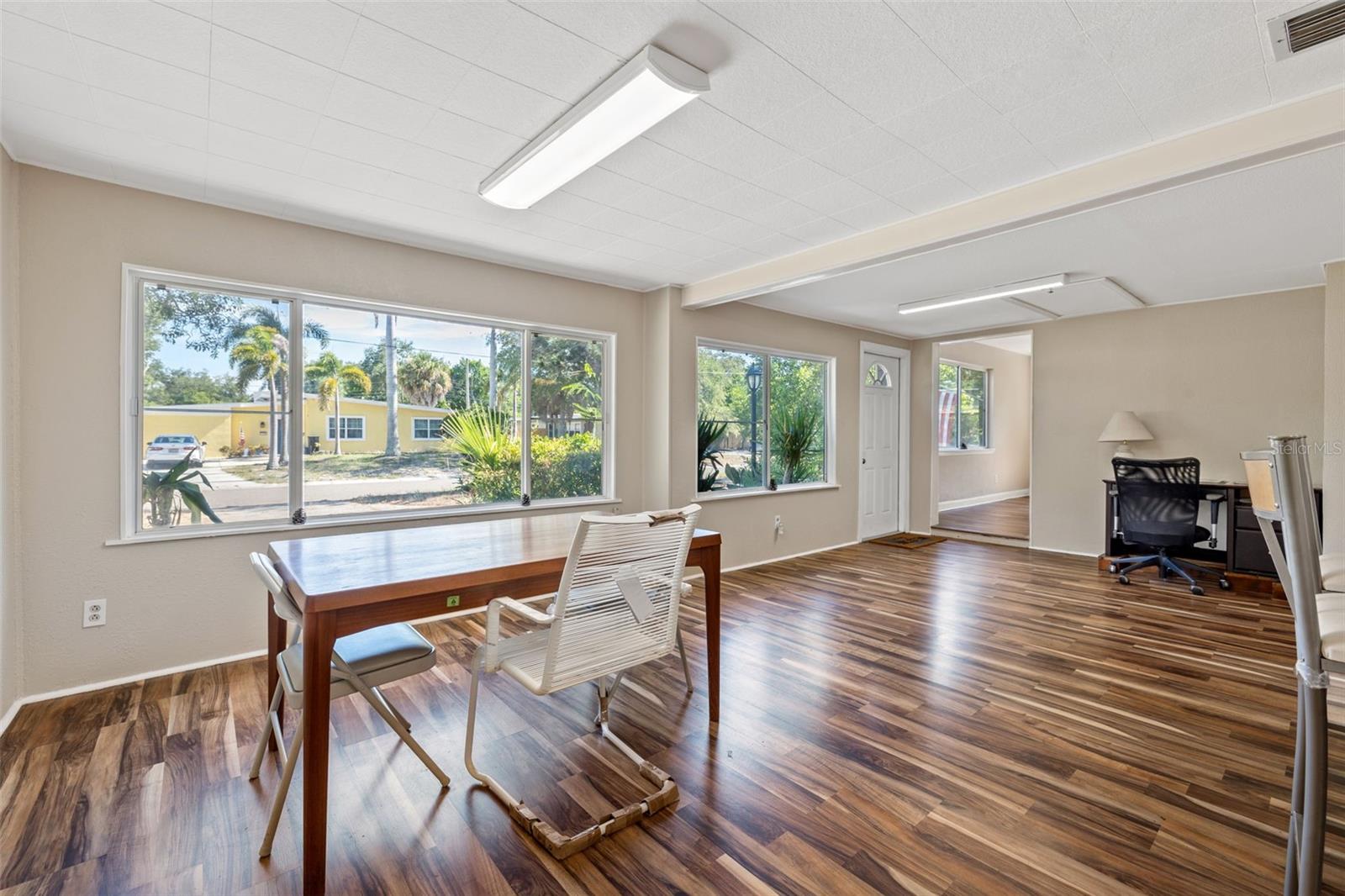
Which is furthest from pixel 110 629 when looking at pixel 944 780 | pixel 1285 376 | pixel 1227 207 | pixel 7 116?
pixel 1285 376

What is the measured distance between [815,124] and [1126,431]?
498cm

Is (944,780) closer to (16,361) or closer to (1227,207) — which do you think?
(1227,207)

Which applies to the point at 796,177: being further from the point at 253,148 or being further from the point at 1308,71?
the point at 253,148

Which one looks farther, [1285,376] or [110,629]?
[1285,376]

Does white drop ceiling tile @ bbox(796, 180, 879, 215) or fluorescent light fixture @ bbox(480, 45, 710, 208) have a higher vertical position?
white drop ceiling tile @ bbox(796, 180, 879, 215)

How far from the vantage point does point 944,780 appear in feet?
6.77

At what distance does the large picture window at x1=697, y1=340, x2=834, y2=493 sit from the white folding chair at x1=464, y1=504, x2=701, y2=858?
314cm

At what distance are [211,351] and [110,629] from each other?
146 cm

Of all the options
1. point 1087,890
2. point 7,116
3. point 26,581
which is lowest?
point 1087,890

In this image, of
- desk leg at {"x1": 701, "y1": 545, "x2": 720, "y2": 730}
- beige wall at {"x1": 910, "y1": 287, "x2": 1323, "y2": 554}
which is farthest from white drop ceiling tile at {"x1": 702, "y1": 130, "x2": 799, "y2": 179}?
beige wall at {"x1": 910, "y1": 287, "x2": 1323, "y2": 554}

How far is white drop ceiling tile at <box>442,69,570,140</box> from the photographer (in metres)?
2.05

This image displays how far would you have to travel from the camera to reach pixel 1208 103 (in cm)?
214

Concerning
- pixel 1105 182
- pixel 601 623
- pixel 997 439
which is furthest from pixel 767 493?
pixel 997 439

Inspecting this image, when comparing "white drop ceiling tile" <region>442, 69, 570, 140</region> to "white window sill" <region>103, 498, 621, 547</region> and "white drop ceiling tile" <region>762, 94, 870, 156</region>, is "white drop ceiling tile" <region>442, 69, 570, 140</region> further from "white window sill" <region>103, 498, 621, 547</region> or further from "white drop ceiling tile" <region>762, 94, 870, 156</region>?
"white window sill" <region>103, 498, 621, 547</region>
